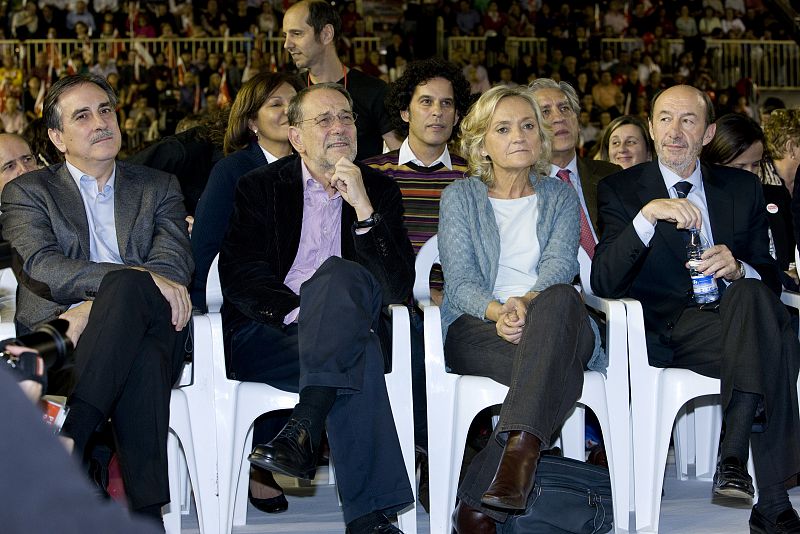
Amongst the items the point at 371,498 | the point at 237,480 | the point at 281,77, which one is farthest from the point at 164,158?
the point at 371,498

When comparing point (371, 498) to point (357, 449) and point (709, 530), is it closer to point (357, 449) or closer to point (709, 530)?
point (357, 449)

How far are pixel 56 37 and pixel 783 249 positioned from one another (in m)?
11.4

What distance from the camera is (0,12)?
1414cm

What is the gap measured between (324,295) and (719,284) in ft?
4.41

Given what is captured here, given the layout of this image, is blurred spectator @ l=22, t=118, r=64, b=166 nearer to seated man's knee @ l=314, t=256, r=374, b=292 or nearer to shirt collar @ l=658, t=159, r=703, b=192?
seated man's knee @ l=314, t=256, r=374, b=292

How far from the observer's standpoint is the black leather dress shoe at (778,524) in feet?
9.88

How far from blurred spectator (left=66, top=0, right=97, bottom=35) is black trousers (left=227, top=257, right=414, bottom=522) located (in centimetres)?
1179

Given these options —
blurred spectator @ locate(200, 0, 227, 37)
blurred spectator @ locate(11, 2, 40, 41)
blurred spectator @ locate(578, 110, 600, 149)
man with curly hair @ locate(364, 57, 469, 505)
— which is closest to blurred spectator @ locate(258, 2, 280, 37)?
blurred spectator @ locate(200, 0, 227, 37)

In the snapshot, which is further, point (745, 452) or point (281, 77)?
point (281, 77)

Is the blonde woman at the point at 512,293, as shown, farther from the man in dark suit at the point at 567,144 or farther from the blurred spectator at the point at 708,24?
the blurred spectator at the point at 708,24

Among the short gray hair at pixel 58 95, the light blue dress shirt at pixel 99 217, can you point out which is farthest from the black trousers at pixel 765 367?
the short gray hair at pixel 58 95

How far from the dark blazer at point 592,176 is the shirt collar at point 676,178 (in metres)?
0.56

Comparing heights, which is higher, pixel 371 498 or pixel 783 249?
pixel 783 249

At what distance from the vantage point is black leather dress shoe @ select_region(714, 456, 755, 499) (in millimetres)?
2945
